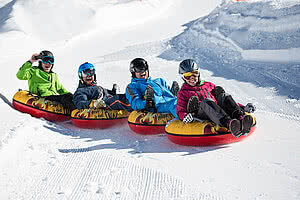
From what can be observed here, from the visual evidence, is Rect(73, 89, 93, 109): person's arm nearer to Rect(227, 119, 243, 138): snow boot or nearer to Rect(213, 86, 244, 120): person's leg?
Rect(213, 86, 244, 120): person's leg

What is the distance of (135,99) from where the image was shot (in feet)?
16.7

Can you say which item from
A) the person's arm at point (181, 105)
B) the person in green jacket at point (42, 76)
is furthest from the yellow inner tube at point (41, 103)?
the person's arm at point (181, 105)

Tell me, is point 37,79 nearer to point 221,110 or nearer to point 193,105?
point 193,105

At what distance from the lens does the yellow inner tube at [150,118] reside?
474cm

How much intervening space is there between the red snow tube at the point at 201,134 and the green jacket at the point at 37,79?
123 inches

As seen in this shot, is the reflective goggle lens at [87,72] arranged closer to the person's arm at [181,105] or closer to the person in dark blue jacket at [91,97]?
the person in dark blue jacket at [91,97]

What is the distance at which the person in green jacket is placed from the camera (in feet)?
19.6

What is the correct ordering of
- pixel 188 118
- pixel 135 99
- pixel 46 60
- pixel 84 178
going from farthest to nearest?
1. pixel 46 60
2. pixel 135 99
3. pixel 188 118
4. pixel 84 178

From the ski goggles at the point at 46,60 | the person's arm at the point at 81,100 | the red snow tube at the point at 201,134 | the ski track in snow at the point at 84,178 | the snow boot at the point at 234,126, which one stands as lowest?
the ski track in snow at the point at 84,178

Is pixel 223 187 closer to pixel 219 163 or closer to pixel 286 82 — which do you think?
pixel 219 163

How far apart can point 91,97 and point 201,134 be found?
8.20ft

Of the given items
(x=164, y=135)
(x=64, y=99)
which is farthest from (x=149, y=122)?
(x=64, y=99)

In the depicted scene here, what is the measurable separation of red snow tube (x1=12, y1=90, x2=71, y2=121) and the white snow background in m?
0.19

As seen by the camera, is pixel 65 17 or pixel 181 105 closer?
pixel 181 105
